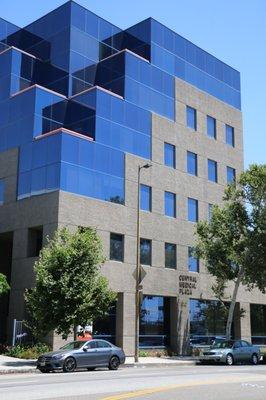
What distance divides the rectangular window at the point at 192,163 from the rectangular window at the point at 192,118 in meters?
2.33

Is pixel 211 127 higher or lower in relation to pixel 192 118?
lower

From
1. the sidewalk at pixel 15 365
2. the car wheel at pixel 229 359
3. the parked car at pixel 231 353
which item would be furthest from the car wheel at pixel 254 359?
the sidewalk at pixel 15 365

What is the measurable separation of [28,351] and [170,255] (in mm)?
13622

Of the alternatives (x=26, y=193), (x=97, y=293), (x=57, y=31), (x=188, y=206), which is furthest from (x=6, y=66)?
(x=97, y=293)

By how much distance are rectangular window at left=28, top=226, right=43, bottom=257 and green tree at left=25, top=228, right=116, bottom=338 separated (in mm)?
6204

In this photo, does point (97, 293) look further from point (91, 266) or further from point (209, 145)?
point (209, 145)

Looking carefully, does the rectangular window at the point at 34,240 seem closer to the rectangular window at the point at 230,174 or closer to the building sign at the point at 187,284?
the building sign at the point at 187,284

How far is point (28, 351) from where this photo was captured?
96.5 ft

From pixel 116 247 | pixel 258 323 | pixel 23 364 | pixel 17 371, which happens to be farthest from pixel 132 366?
pixel 258 323

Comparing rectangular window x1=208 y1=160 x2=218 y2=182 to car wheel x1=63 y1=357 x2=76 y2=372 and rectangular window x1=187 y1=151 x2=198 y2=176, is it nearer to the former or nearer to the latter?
rectangular window x1=187 y1=151 x2=198 y2=176

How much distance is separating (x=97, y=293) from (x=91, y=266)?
4.65 ft

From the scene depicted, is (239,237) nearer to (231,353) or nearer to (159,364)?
(231,353)

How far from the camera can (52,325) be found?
2758cm

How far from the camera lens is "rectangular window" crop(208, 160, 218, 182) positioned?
44625mm
